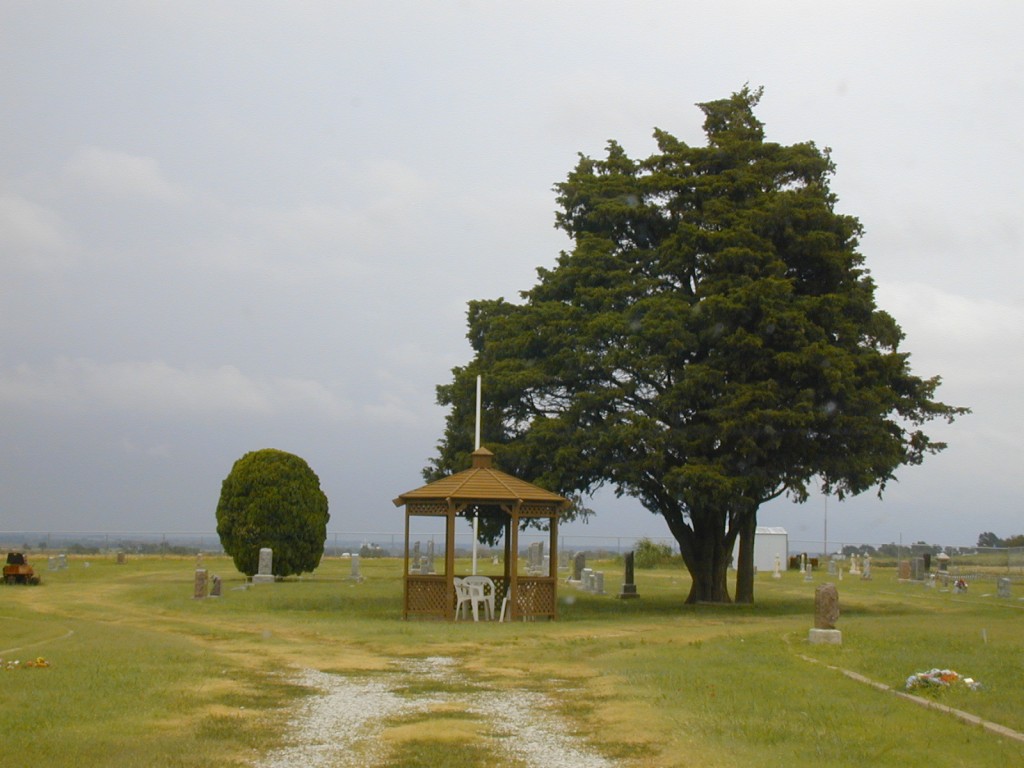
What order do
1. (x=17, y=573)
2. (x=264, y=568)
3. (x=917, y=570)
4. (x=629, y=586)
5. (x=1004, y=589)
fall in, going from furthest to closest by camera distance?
1. (x=917, y=570)
2. (x=1004, y=589)
3. (x=264, y=568)
4. (x=17, y=573)
5. (x=629, y=586)

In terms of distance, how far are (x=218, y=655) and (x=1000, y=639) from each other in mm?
12314

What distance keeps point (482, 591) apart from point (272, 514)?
13.0 m

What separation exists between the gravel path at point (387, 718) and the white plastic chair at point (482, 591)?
8994 millimetres

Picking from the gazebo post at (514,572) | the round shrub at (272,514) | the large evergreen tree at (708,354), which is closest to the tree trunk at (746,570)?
the large evergreen tree at (708,354)

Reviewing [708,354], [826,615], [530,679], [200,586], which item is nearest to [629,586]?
[708,354]

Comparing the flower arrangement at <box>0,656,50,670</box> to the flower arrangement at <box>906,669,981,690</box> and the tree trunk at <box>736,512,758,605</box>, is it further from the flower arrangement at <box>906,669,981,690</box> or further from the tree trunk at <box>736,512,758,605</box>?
the tree trunk at <box>736,512,758,605</box>

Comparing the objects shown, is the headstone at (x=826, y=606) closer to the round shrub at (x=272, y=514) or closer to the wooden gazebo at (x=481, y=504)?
the wooden gazebo at (x=481, y=504)

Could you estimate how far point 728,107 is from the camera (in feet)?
96.7

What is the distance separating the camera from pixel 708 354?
2606 cm

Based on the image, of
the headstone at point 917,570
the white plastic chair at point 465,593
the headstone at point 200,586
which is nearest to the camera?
the white plastic chair at point 465,593

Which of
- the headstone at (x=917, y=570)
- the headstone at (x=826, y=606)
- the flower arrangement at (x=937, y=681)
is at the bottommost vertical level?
the headstone at (x=917, y=570)

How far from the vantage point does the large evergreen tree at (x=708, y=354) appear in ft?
80.7

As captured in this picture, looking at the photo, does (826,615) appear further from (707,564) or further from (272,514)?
(272,514)

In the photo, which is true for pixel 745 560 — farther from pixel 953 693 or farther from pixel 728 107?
pixel 953 693
